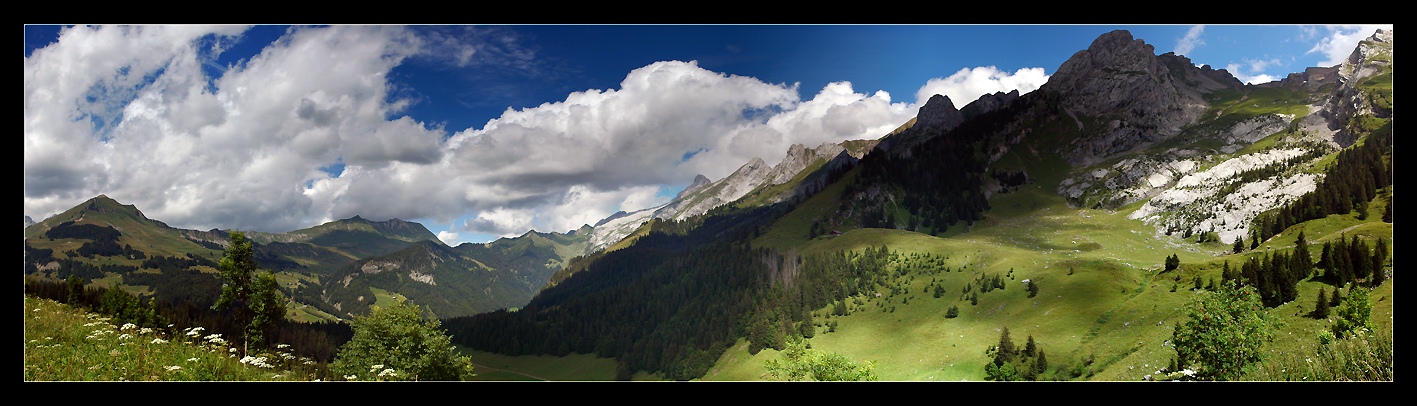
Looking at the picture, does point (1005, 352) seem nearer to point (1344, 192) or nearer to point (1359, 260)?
point (1359, 260)

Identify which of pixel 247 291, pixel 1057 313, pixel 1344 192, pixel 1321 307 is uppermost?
pixel 1344 192

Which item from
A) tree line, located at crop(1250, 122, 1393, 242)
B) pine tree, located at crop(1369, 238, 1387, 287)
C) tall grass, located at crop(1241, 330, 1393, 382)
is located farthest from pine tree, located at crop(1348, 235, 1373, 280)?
tree line, located at crop(1250, 122, 1393, 242)

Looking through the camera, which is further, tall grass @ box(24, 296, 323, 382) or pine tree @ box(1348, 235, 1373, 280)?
pine tree @ box(1348, 235, 1373, 280)

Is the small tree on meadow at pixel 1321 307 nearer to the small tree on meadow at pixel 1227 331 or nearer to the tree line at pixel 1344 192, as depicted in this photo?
the small tree on meadow at pixel 1227 331

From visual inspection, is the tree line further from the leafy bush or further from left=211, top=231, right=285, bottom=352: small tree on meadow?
left=211, top=231, right=285, bottom=352: small tree on meadow

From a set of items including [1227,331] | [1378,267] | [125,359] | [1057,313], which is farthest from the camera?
[1057,313]

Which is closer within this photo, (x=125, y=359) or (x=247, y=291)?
(x=125, y=359)

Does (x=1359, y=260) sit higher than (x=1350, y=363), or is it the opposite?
(x=1350, y=363)

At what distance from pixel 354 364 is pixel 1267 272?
95.4 m

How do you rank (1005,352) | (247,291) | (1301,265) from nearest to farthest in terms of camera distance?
(247,291), (1301,265), (1005,352)

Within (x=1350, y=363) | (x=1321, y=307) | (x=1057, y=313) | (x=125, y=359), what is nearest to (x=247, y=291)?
(x=125, y=359)

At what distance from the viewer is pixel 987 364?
103m
